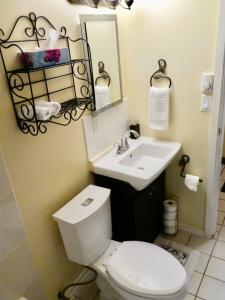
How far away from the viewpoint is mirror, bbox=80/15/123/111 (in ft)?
5.23

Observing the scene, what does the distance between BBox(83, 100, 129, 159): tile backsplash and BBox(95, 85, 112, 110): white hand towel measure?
2.5 inches

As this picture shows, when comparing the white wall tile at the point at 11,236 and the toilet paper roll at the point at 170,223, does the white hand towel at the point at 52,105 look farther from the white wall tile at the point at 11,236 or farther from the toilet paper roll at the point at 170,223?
the toilet paper roll at the point at 170,223

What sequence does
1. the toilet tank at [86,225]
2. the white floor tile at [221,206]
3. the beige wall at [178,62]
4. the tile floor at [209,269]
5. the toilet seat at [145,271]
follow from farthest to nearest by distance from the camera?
the white floor tile at [221,206]
the tile floor at [209,269]
the beige wall at [178,62]
the toilet tank at [86,225]
the toilet seat at [145,271]

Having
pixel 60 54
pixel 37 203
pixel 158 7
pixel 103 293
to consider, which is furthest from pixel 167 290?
pixel 158 7

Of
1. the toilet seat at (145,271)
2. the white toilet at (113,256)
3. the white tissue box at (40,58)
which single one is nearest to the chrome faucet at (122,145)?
the white toilet at (113,256)

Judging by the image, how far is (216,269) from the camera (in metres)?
1.86

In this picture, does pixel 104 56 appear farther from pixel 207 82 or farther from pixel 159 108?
pixel 207 82

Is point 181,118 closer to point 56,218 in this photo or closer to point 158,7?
point 158,7

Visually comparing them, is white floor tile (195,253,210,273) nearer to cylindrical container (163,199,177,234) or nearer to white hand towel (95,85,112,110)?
cylindrical container (163,199,177,234)

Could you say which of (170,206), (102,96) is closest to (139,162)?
(170,206)

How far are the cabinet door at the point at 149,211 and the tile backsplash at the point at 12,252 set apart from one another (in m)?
0.72

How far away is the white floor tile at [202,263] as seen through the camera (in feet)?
6.15

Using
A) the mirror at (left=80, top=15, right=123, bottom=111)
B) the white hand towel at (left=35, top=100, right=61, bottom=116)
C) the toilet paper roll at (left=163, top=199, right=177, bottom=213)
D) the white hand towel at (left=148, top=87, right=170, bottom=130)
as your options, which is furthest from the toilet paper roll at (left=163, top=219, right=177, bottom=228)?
the white hand towel at (left=35, top=100, right=61, bottom=116)

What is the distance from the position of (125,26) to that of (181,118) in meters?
A: 0.79
